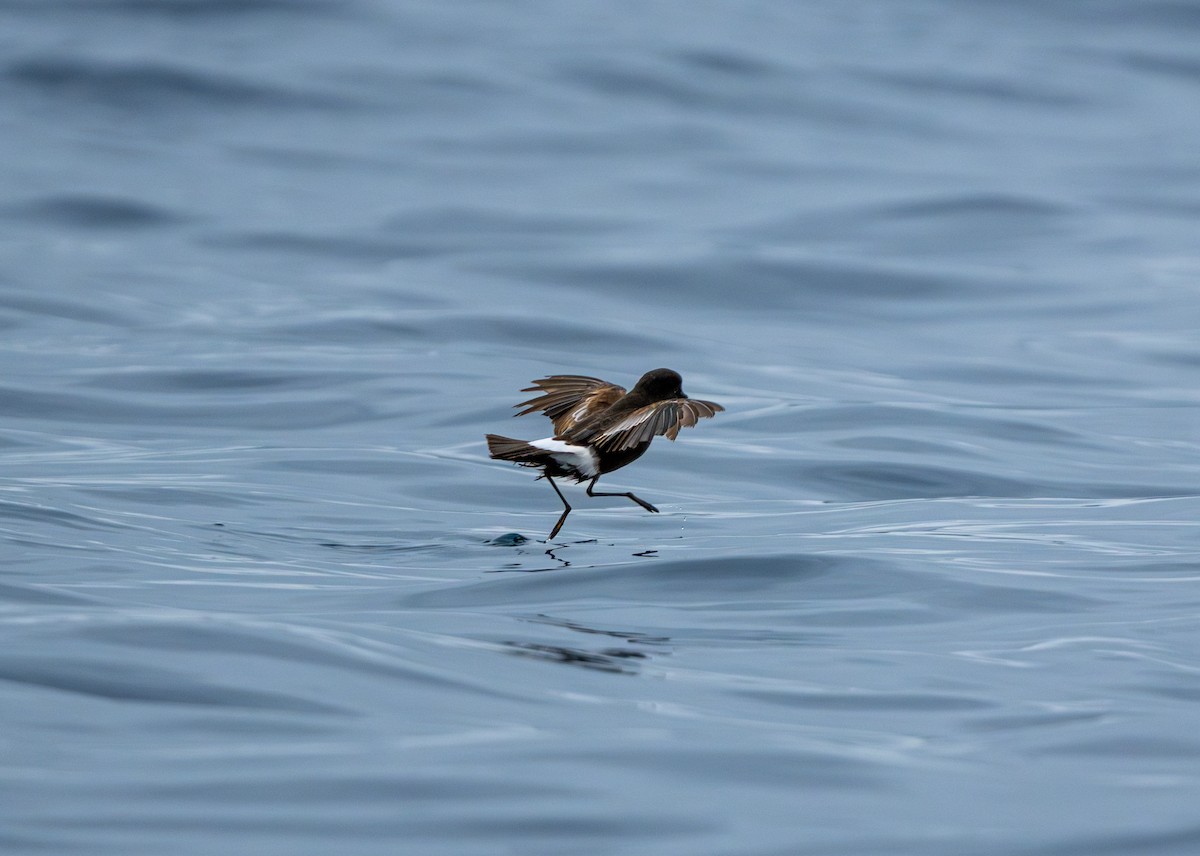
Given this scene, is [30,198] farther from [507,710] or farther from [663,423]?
[507,710]

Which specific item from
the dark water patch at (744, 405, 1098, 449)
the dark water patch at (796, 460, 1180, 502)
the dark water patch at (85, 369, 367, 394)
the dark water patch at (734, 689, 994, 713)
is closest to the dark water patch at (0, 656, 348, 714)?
the dark water patch at (734, 689, 994, 713)

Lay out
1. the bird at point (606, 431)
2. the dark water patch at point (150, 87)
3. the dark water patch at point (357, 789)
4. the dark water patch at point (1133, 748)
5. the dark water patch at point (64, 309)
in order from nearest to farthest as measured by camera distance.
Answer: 1. the dark water patch at point (357, 789)
2. the dark water patch at point (1133, 748)
3. the bird at point (606, 431)
4. the dark water patch at point (64, 309)
5. the dark water patch at point (150, 87)

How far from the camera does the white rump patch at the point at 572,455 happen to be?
7.51 m

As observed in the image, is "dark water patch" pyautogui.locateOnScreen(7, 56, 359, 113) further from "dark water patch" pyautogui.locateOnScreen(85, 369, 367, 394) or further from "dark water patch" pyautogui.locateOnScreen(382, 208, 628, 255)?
"dark water patch" pyautogui.locateOnScreen(85, 369, 367, 394)

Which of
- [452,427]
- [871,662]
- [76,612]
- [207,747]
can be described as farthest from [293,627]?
[452,427]

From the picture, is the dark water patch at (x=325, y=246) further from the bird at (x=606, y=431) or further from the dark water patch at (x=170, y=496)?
the bird at (x=606, y=431)

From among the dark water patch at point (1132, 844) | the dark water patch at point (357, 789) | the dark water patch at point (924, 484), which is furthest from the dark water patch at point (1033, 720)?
the dark water patch at point (924, 484)

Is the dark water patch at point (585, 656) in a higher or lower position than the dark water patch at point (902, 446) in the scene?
lower

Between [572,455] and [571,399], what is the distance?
97 cm

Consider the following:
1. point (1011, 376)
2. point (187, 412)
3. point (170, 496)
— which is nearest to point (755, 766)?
point (170, 496)

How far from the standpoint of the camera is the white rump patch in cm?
751

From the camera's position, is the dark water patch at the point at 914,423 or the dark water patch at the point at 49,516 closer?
the dark water patch at the point at 49,516

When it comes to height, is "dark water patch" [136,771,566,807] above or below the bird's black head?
below

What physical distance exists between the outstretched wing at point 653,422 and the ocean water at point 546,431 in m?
0.53
